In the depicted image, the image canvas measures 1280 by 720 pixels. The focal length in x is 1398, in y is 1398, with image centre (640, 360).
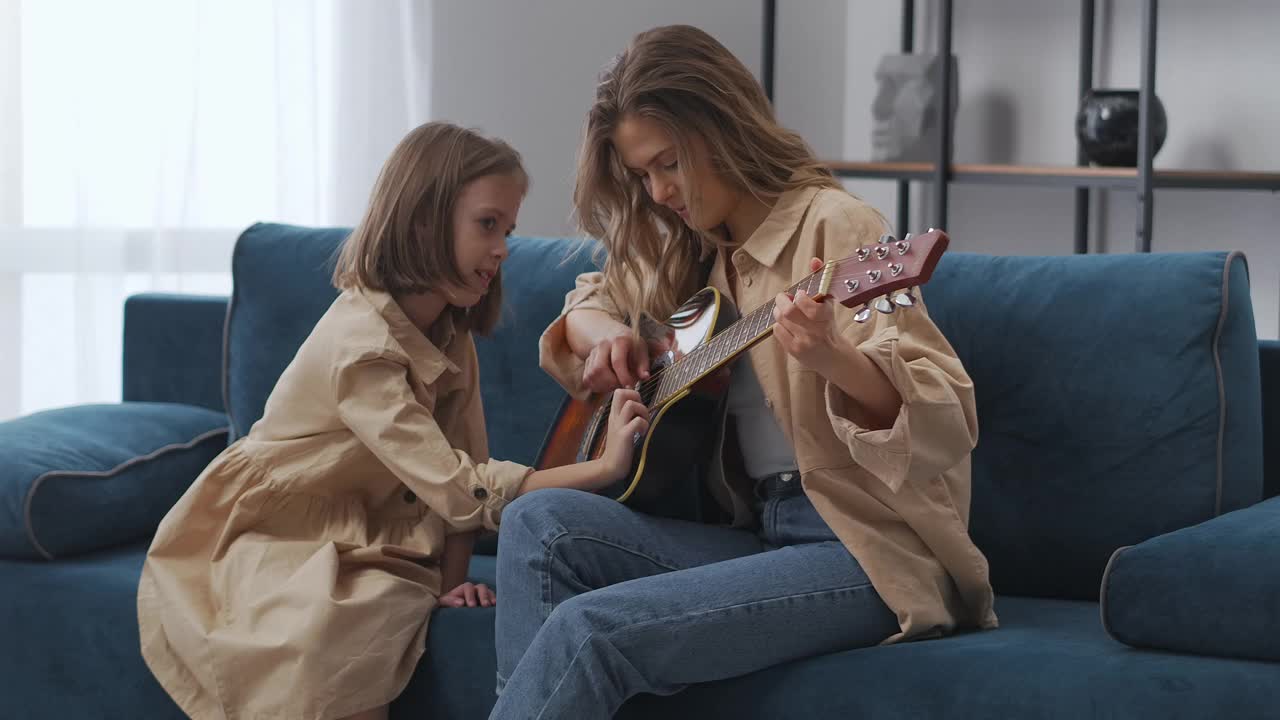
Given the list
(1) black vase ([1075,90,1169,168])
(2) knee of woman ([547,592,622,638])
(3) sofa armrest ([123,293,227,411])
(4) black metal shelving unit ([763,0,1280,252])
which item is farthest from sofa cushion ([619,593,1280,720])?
(1) black vase ([1075,90,1169,168])

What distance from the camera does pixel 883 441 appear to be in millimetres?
1397

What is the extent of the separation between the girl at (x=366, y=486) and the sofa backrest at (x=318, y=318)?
22cm

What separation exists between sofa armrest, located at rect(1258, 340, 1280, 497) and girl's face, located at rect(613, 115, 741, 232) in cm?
76

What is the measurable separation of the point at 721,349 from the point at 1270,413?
0.79 metres

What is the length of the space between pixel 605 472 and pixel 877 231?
422 millimetres

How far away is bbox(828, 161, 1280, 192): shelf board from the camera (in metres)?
2.74

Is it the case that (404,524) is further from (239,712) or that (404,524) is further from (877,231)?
(877,231)

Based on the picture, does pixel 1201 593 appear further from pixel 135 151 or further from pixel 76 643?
pixel 135 151

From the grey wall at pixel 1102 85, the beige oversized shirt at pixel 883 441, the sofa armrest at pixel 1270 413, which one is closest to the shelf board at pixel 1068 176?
the grey wall at pixel 1102 85

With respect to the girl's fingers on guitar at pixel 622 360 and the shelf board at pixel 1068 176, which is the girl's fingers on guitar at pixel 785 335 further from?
the shelf board at pixel 1068 176

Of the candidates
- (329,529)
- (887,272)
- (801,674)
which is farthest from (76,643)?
(887,272)

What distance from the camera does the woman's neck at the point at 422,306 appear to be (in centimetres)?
183

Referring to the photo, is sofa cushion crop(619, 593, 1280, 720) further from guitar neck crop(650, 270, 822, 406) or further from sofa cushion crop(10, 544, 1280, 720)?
guitar neck crop(650, 270, 822, 406)

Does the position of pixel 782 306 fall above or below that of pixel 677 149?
below
